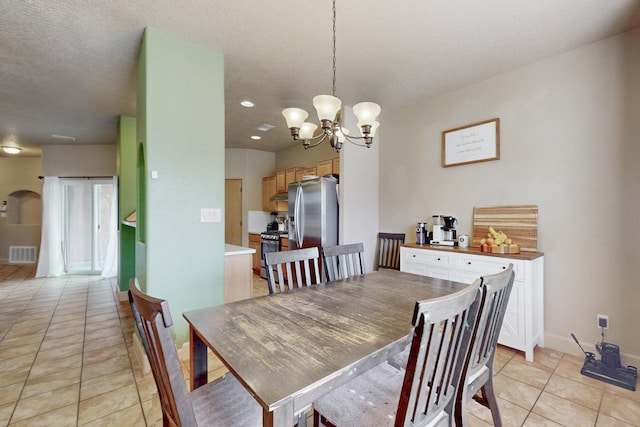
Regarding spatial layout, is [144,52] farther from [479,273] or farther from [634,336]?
[634,336]

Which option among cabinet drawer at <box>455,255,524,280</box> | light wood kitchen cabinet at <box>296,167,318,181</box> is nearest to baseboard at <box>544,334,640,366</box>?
cabinet drawer at <box>455,255,524,280</box>

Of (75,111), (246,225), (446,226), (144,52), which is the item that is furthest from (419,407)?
(246,225)

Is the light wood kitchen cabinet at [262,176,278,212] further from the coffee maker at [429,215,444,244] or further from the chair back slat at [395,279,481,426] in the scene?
the chair back slat at [395,279,481,426]

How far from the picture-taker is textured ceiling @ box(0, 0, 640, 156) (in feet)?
6.59

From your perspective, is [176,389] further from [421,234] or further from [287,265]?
[421,234]

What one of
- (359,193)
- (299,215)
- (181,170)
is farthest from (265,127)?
(181,170)

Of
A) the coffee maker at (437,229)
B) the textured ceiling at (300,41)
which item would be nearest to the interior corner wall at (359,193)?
the textured ceiling at (300,41)

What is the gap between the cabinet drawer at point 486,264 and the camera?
2475 mm

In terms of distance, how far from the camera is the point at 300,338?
1.13 metres

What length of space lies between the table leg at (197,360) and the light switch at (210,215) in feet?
4.52

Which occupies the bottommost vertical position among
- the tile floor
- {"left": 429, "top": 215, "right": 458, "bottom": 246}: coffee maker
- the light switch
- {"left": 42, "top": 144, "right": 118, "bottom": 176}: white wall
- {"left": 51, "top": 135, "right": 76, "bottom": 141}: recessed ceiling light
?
the tile floor

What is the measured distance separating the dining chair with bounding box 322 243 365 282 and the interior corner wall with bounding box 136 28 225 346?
109cm

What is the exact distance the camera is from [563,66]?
2588mm

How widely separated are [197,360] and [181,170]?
1621mm
